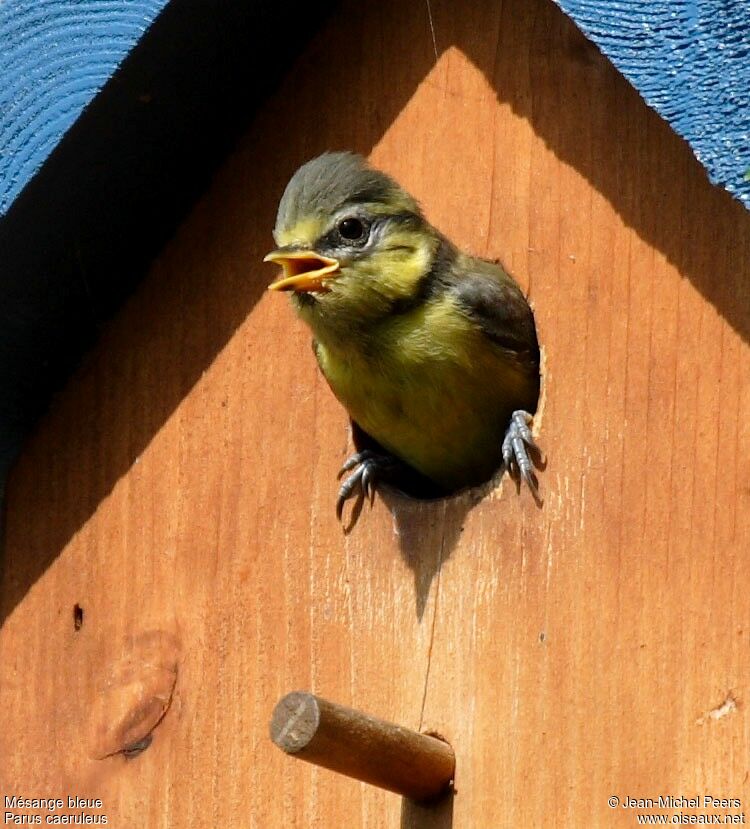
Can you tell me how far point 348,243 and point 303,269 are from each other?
11 cm

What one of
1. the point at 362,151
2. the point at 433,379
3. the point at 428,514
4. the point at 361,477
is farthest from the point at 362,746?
the point at 362,151

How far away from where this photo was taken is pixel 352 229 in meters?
3.05

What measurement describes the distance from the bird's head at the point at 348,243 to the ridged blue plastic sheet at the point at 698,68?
0.62 meters

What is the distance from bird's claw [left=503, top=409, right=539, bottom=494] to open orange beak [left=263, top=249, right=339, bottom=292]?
16.1 inches

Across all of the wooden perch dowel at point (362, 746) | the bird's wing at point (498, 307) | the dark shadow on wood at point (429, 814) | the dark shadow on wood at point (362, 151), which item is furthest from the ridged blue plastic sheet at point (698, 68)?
the dark shadow on wood at point (429, 814)

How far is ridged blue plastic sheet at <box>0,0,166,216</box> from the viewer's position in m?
2.77

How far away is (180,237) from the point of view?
3.23 metres

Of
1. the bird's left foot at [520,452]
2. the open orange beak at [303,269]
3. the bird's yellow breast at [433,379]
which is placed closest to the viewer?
the bird's left foot at [520,452]

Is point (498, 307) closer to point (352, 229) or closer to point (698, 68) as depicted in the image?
point (352, 229)

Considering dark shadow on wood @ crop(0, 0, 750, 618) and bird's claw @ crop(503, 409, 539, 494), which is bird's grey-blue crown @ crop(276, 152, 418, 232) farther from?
bird's claw @ crop(503, 409, 539, 494)

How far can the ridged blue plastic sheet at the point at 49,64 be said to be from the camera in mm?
2771

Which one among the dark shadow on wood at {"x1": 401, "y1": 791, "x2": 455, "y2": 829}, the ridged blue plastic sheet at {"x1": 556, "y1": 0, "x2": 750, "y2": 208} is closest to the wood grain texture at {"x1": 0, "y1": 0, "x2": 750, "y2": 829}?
the dark shadow on wood at {"x1": 401, "y1": 791, "x2": 455, "y2": 829}

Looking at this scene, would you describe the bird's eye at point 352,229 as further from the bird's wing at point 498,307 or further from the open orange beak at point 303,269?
the bird's wing at point 498,307

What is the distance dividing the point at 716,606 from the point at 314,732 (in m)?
0.59
